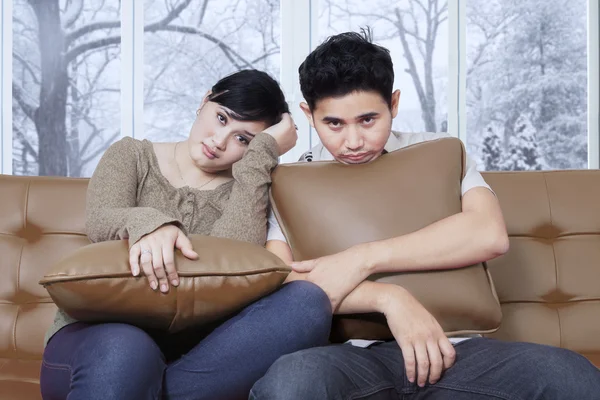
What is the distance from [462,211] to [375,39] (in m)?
2.51

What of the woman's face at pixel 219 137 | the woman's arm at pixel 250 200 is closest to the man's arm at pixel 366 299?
the woman's arm at pixel 250 200

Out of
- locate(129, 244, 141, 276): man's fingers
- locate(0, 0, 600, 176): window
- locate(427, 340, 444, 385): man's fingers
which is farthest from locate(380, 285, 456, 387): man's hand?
locate(0, 0, 600, 176): window

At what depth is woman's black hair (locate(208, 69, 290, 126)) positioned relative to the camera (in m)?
1.46

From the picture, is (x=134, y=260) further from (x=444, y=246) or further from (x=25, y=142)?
(x=25, y=142)

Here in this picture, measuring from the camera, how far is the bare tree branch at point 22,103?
3580 millimetres

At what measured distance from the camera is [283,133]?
1.46 meters

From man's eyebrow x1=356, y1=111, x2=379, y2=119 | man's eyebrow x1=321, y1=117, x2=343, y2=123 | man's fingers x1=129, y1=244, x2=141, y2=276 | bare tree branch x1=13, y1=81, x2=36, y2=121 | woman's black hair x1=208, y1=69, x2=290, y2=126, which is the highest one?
bare tree branch x1=13, y1=81, x2=36, y2=121

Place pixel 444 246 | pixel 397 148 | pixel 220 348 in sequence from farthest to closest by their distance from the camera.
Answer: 1. pixel 397 148
2. pixel 444 246
3. pixel 220 348

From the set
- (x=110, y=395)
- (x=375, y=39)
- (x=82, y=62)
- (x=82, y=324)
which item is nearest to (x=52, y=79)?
(x=82, y=62)

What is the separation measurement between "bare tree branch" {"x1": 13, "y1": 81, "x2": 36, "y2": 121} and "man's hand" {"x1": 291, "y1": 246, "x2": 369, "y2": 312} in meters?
2.89

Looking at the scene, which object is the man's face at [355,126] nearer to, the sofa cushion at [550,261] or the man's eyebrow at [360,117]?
the man's eyebrow at [360,117]

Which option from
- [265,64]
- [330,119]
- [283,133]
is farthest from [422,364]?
[265,64]

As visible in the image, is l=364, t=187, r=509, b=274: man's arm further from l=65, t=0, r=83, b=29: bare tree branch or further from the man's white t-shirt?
l=65, t=0, r=83, b=29: bare tree branch

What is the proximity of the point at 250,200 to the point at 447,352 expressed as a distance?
0.47 m
